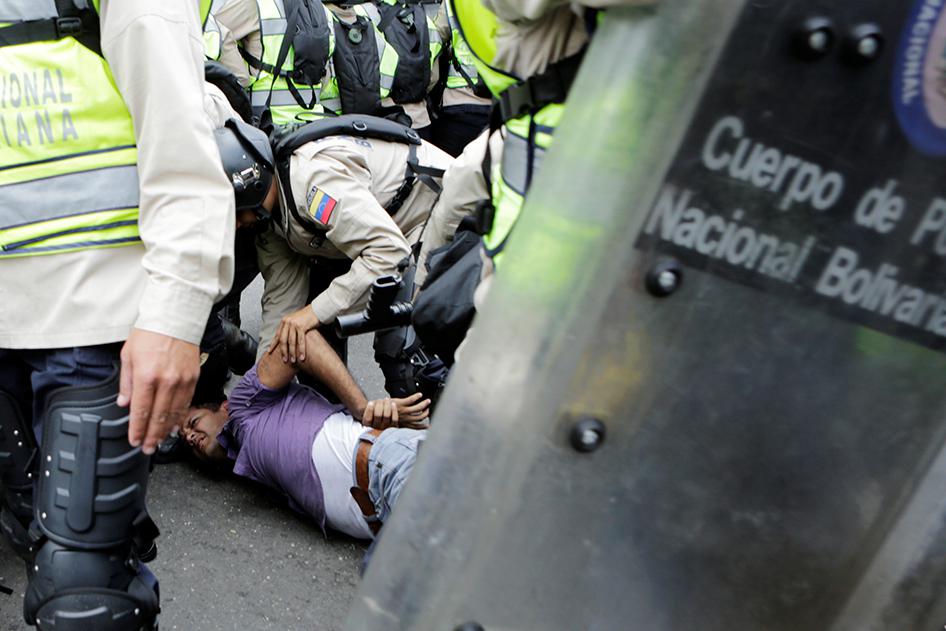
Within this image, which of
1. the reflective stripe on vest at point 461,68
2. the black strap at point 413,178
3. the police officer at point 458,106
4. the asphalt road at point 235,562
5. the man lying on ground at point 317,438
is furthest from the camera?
the police officer at point 458,106

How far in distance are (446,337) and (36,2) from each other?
40.3 inches

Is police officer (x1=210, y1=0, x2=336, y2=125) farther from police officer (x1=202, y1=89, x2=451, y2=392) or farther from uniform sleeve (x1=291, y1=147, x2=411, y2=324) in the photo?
uniform sleeve (x1=291, y1=147, x2=411, y2=324)

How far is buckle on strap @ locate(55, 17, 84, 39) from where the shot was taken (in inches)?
54.7

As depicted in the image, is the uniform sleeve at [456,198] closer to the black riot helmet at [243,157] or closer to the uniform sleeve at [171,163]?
the black riot helmet at [243,157]

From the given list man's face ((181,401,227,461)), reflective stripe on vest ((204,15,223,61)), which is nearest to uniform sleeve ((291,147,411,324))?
man's face ((181,401,227,461))

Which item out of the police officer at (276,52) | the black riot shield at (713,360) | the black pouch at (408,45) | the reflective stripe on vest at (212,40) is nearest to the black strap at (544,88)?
the black riot shield at (713,360)

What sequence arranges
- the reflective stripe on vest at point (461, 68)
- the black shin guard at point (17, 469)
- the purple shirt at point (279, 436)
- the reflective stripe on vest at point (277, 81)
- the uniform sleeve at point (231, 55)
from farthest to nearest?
1. the reflective stripe on vest at point (461, 68)
2. the reflective stripe on vest at point (277, 81)
3. the uniform sleeve at point (231, 55)
4. the purple shirt at point (279, 436)
5. the black shin guard at point (17, 469)

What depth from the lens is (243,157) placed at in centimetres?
250

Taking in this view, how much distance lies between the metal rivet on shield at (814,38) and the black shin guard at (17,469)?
4.99ft

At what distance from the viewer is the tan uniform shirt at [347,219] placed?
2957 millimetres

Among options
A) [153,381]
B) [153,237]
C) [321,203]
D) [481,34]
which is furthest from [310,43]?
[481,34]

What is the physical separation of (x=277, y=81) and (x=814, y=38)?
163 inches

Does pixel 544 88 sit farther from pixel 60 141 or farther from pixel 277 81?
pixel 277 81

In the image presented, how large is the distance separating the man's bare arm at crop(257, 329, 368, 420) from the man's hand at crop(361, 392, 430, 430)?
0.08 meters
